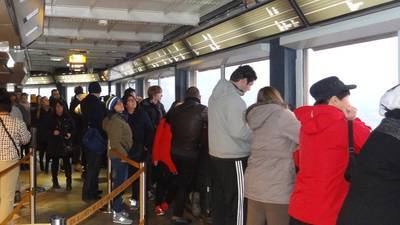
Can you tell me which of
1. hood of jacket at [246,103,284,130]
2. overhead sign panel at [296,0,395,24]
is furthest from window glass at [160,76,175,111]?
hood of jacket at [246,103,284,130]

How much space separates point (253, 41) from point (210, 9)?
1.19m

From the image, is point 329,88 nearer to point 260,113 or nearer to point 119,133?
point 260,113

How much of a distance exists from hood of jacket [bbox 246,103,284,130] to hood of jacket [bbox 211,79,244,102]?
51 centimetres

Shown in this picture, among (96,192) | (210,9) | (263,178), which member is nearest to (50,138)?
(96,192)

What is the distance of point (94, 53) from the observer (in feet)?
44.7

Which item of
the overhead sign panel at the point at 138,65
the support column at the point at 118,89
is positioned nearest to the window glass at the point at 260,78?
the overhead sign panel at the point at 138,65

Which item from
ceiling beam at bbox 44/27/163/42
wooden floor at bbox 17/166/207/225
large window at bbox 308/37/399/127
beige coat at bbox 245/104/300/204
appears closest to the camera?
beige coat at bbox 245/104/300/204

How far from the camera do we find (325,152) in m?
2.62

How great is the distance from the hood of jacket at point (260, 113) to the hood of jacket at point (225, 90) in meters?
0.51

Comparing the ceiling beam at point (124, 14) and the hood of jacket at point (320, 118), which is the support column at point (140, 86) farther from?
the hood of jacket at point (320, 118)

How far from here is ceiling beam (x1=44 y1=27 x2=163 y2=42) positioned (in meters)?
9.02

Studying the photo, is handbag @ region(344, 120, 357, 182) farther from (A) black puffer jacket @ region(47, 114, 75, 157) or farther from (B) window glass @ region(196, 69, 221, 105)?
(A) black puffer jacket @ region(47, 114, 75, 157)

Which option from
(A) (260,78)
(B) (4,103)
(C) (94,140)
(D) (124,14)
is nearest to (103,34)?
(D) (124,14)

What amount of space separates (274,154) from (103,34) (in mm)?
6818
